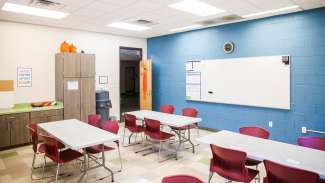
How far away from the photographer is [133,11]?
4656 millimetres

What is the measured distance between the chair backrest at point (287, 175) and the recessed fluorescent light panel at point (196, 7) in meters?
3.18

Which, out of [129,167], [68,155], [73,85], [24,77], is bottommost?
[129,167]

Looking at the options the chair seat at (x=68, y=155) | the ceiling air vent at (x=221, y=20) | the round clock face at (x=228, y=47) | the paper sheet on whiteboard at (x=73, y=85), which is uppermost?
the ceiling air vent at (x=221, y=20)

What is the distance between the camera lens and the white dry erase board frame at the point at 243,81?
493cm

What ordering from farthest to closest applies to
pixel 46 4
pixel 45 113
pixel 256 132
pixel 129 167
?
pixel 45 113 → pixel 46 4 → pixel 129 167 → pixel 256 132

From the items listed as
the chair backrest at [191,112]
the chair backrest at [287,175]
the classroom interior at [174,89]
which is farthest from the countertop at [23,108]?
the chair backrest at [287,175]

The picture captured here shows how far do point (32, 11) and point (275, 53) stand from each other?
5.35 meters

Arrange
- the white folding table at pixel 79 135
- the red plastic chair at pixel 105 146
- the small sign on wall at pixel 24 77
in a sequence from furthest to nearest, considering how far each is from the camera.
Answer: the small sign on wall at pixel 24 77, the red plastic chair at pixel 105 146, the white folding table at pixel 79 135

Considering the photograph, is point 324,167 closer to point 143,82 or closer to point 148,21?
point 148,21

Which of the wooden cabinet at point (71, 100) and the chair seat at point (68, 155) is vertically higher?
the wooden cabinet at point (71, 100)

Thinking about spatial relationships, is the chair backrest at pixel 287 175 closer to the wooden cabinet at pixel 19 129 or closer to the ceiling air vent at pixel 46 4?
the ceiling air vent at pixel 46 4

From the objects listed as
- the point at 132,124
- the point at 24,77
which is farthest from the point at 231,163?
the point at 24,77

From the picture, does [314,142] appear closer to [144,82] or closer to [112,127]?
[112,127]

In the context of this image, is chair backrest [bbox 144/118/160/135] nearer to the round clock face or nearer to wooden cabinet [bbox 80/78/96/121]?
wooden cabinet [bbox 80/78/96/121]
